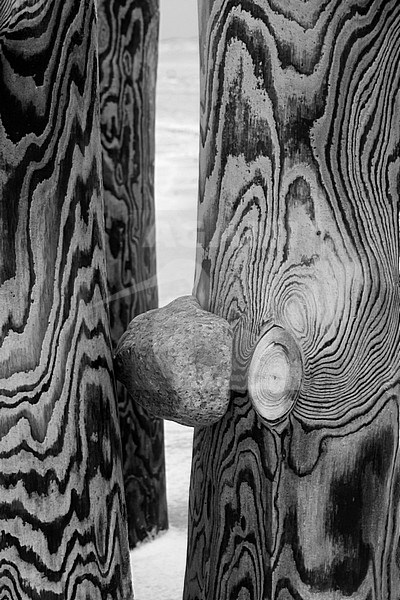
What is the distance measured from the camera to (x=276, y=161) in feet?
4.46

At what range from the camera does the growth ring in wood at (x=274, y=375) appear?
1289mm

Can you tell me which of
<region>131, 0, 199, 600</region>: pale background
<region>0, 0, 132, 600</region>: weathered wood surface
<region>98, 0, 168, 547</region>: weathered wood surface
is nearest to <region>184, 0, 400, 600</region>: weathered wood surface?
<region>0, 0, 132, 600</region>: weathered wood surface

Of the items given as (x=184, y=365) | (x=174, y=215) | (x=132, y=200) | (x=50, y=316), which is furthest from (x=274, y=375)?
(x=174, y=215)

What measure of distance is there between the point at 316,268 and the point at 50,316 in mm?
335

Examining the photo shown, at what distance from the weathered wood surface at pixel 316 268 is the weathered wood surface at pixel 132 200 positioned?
0.91 metres

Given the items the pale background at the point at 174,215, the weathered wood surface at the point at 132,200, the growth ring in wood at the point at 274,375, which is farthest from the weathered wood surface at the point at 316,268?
the weathered wood surface at the point at 132,200

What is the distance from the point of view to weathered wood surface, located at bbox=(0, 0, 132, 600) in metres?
1.31

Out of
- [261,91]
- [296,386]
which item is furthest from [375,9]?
[296,386]

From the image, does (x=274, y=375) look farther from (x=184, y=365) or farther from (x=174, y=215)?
(x=174, y=215)

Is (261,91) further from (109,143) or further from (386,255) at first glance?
(109,143)

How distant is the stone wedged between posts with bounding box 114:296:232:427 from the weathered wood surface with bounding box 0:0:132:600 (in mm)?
63

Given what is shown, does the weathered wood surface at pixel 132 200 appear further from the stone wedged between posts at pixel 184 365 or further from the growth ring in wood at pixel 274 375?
the growth ring in wood at pixel 274 375

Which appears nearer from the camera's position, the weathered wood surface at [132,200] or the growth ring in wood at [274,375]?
the growth ring in wood at [274,375]

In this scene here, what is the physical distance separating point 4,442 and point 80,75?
1.53 ft
